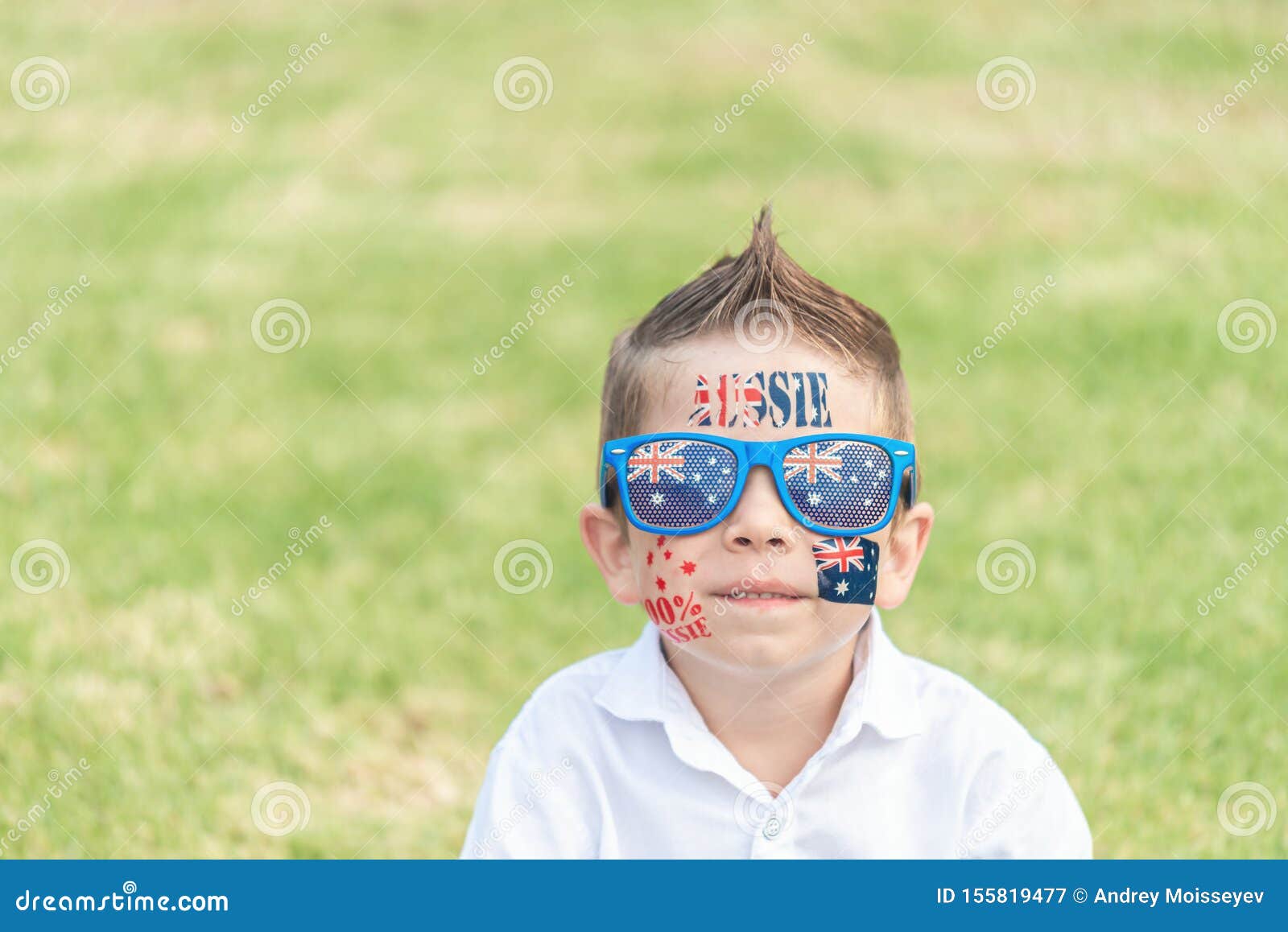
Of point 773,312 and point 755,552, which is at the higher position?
point 773,312

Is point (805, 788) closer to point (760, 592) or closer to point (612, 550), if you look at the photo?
point (760, 592)

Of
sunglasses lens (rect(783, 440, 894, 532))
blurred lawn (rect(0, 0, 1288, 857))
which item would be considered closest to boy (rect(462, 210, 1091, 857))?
sunglasses lens (rect(783, 440, 894, 532))

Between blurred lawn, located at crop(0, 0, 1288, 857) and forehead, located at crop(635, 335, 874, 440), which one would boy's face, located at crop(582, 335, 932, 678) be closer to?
forehead, located at crop(635, 335, 874, 440)

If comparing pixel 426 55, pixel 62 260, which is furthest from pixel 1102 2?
pixel 62 260

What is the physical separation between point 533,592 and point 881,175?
493 cm

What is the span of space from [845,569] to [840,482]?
7.2 inches

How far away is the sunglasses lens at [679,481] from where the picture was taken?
3.01 meters

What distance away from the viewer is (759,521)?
9.83 ft

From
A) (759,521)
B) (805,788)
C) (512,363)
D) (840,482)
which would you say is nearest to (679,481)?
(759,521)

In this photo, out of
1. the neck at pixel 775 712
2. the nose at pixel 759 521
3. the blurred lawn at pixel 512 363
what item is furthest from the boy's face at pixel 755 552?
the blurred lawn at pixel 512 363

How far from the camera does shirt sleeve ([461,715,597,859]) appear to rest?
129 inches

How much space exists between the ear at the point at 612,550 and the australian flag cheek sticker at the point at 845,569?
1.47 feet

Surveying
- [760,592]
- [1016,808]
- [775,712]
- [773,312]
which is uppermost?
[773,312]
